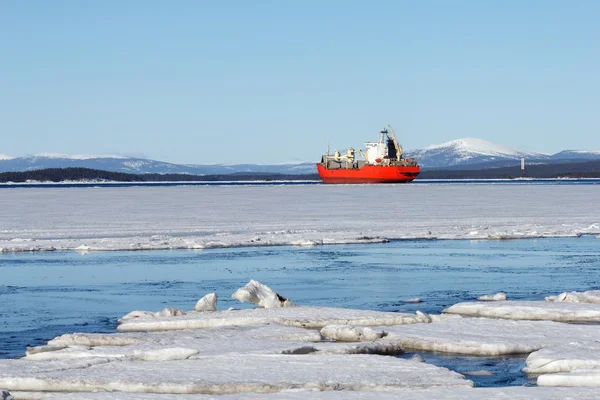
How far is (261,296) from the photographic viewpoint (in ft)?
37.2

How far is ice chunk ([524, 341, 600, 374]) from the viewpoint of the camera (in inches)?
292

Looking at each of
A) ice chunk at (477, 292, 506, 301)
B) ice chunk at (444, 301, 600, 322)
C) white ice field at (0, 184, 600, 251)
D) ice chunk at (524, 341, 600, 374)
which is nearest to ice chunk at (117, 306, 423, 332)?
ice chunk at (444, 301, 600, 322)

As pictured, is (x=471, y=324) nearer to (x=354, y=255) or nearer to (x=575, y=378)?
(x=575, y=378)

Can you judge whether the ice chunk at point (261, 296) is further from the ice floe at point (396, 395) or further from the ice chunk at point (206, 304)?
the ice floe at point (396, 395)

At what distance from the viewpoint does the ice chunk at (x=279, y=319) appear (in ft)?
31.6

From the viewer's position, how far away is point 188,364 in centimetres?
766

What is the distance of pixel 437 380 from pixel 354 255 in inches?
410

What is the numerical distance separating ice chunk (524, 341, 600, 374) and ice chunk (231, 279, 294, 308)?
3651 millimetres

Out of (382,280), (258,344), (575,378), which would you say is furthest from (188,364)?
(382,280)

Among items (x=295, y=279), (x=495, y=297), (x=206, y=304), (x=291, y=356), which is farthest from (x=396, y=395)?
(x=295, y=279)

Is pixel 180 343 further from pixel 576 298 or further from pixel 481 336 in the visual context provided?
pixel 576 298

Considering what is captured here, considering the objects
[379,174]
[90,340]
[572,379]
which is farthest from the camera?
[379,174]

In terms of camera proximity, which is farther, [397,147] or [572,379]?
[397,147]

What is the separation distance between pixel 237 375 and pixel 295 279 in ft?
22.2
